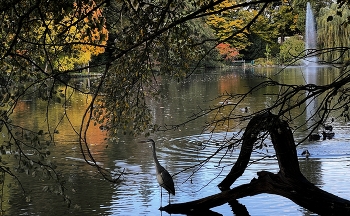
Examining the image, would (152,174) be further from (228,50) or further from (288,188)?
(228,50)

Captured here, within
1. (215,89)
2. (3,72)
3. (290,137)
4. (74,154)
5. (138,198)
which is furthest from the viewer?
(215,89)

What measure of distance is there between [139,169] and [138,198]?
219cm

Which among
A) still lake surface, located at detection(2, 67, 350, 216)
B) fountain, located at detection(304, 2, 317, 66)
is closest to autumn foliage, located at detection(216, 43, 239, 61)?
fountain, located at detection(304, 2, 317, 66)

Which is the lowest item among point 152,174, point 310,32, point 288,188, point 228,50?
point 152,174

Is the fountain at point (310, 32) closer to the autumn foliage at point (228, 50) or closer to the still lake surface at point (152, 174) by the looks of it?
the autumn foliage at point (228, 50)

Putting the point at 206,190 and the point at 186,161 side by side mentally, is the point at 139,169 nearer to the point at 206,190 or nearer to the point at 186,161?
the point at 186,161

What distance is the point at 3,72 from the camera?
538 cm

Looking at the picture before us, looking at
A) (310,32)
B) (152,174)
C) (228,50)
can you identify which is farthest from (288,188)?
(228,50)

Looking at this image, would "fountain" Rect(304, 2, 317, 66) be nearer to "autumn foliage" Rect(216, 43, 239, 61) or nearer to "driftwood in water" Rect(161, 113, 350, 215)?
"autumn foliage" Rect(216, 43, 239, 61)

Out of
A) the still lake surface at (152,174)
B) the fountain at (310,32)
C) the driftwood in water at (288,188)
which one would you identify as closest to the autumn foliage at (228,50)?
the fountain at (310,32)

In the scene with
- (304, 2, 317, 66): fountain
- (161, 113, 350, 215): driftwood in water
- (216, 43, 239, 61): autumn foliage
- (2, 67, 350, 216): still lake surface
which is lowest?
(2, 67, 350, 216): still lake surface

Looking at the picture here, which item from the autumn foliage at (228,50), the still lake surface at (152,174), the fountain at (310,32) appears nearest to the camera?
the still lake surface at (152,174)

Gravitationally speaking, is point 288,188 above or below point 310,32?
below

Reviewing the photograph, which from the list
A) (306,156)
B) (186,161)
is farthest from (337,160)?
Result: (186,161)
